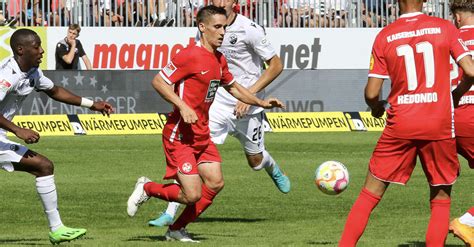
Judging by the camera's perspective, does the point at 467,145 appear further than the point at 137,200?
No

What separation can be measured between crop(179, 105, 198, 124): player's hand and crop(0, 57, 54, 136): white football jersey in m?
1.52

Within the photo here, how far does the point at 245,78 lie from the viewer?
14289 millimetres

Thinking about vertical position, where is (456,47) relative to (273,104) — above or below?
above

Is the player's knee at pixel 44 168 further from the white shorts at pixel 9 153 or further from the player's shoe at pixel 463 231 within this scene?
the player's shoe at pixel 463 231

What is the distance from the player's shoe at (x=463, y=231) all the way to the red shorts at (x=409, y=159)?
1.32 meters

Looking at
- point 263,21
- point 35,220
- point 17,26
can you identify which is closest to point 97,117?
point 17,26

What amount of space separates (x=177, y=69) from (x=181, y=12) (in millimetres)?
21081

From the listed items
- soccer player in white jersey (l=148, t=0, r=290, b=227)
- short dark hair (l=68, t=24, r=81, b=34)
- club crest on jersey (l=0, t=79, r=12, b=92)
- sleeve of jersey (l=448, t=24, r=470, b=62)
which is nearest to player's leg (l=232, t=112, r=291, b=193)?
soccer player in white jersey (l=148, t=0, r=290, b=227)

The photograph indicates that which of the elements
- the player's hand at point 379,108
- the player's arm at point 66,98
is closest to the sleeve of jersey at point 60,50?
the player's arm at point 66,98

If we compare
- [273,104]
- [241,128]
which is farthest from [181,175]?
[241,128]

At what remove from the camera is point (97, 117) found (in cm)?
2836

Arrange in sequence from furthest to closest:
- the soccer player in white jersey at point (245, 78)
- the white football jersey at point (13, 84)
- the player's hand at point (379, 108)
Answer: the soccer player in white jersey at point (245, 78) < the white football jersey at point (13, 84) < the player's hand at point (379, 108)

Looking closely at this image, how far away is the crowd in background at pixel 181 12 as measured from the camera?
30.8 meters

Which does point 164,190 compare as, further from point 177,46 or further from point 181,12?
point 181,12
